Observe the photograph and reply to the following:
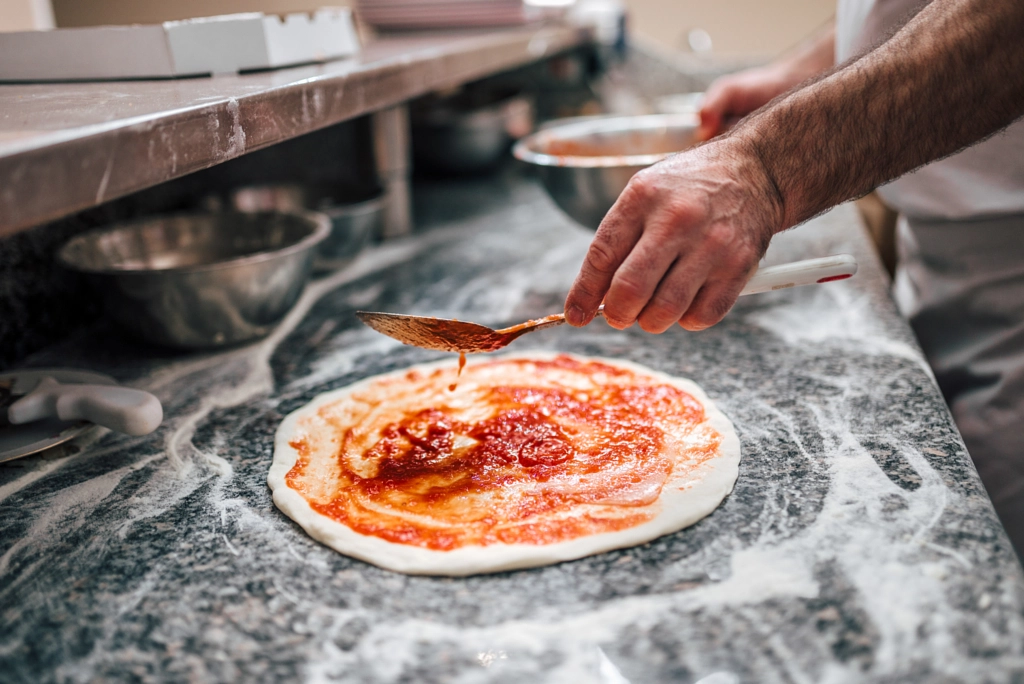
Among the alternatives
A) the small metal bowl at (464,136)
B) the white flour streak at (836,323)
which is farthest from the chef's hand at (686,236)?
the small metal bowl at (464,136)

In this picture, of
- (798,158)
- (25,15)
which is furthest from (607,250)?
(25,15)

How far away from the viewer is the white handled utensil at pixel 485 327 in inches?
40.0

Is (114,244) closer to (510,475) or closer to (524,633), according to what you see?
(510,475)

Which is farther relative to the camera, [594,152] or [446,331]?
[594,152]

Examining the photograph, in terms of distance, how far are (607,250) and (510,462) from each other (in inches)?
12.4

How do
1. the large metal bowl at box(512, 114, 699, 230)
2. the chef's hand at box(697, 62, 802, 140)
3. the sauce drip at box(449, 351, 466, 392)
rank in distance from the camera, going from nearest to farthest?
1. the sauce drip at box(449, 351, 466, 392)
2. the large metal bowl at box(512, 114, 699, 230)
3. the chef's hand at box(697, 62, 802, 140)

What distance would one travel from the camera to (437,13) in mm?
2695

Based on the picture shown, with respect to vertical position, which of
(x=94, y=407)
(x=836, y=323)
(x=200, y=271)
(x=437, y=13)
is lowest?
(x=836, y=323)

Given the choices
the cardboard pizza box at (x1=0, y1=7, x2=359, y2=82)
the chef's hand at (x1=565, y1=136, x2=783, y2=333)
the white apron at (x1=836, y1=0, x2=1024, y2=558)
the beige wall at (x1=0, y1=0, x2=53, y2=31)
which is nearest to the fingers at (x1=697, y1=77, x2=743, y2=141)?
the white apron at (x1=836, y1=0, x2=1024, y2=558)

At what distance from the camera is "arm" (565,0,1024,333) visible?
34.2 inches

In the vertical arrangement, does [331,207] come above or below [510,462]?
above

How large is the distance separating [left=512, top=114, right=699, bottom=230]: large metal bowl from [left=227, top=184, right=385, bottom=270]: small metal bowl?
383mm

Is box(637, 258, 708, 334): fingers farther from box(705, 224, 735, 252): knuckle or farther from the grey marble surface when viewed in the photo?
the grey marble surface

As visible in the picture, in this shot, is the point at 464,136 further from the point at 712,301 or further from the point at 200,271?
the point at 712,301
